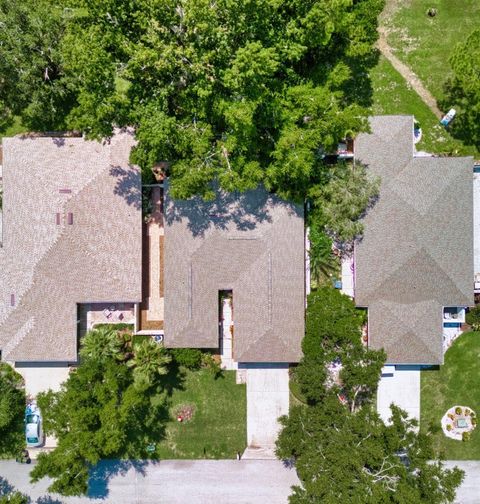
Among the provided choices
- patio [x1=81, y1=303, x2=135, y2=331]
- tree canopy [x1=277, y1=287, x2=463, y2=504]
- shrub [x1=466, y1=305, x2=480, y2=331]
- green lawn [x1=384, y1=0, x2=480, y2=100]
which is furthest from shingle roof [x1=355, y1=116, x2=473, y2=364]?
patio [x1=81, y1=303, x2=135, y2=331]

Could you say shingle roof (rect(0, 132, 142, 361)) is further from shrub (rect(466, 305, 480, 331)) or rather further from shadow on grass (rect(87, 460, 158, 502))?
shrub (rect(466, 305, 480, 331))

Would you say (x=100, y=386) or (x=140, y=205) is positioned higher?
(x=140, y=205)

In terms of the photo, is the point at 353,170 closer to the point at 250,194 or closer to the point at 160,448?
the point at 250,194

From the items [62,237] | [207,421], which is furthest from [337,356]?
[62,237]

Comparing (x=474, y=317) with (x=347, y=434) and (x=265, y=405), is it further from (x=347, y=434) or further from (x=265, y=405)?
(x=265, y=405)

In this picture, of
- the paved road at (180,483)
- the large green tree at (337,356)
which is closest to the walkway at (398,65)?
the large green tree at (337,356)

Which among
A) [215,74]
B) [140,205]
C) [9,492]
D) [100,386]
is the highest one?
[215,74]

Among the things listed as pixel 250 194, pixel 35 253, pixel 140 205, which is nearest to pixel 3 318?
pixel 35 253

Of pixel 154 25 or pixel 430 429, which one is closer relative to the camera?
pixel 154 25

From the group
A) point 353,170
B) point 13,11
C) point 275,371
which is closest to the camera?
point 13,11
